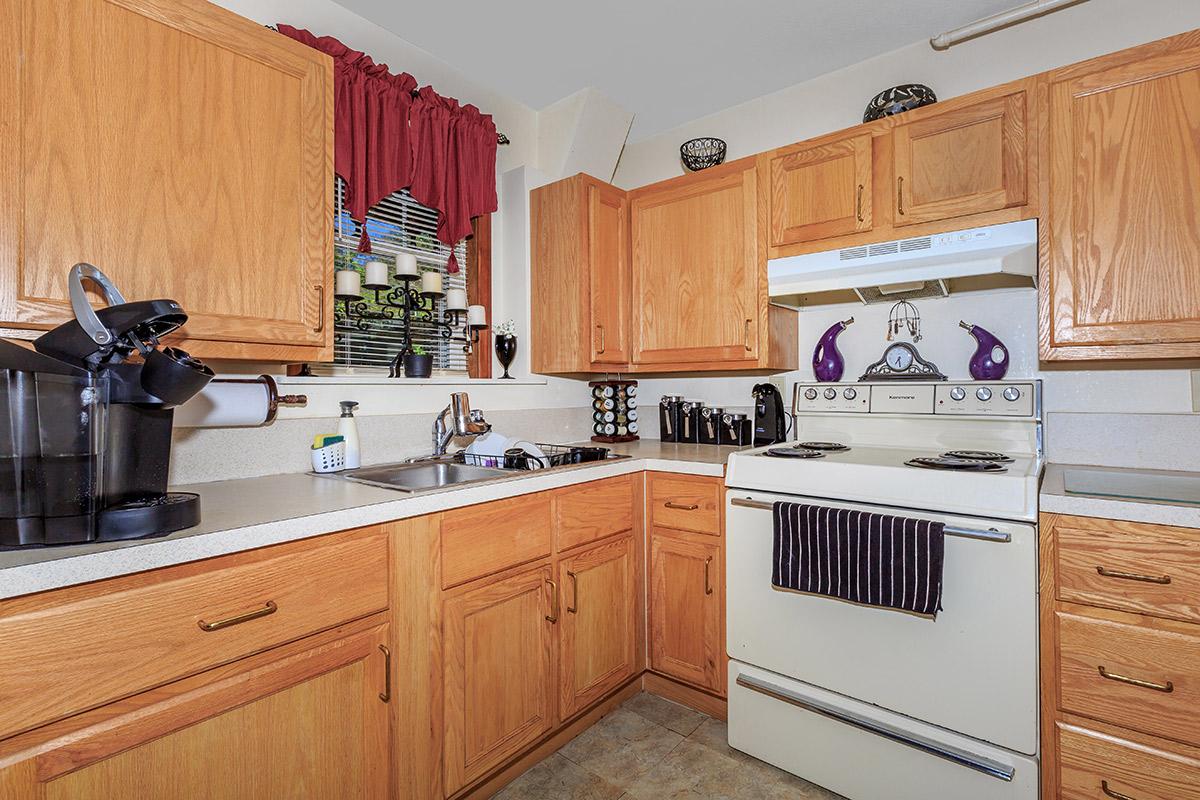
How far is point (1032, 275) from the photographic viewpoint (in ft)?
5.90

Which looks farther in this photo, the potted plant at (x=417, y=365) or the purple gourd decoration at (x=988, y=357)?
the potted plant at (x=417, y=365)

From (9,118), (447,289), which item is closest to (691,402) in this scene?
(447,289)

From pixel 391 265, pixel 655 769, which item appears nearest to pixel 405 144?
pixel 391 265

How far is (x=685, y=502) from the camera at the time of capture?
2158 mm

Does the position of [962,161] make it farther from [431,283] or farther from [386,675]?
[386,675]

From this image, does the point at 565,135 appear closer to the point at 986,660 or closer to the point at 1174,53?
the point at 1174,53

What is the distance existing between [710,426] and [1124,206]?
5.16 ft

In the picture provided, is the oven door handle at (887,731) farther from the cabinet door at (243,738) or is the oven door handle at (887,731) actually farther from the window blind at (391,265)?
the window blind at (391,265)

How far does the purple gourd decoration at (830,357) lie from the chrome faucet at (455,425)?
1425 mm

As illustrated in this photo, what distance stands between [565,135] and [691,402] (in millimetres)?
1415

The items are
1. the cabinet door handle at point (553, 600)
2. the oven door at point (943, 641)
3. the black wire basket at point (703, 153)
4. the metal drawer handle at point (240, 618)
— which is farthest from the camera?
the black wire basket at point (703, 153)

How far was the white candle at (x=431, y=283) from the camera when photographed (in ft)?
7.56

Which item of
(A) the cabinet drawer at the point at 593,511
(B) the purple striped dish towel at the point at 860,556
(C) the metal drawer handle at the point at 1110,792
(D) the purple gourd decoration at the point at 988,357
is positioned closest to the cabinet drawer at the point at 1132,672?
(C) the metal drawer handle at the point at 1110,792

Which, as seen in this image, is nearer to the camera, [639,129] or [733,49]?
[733,49]
